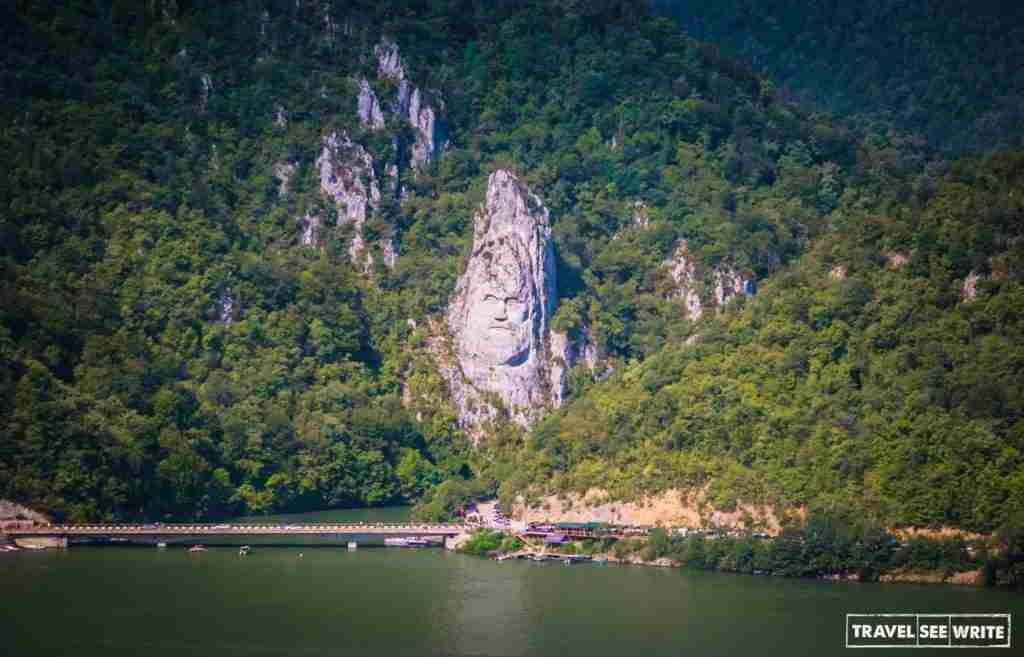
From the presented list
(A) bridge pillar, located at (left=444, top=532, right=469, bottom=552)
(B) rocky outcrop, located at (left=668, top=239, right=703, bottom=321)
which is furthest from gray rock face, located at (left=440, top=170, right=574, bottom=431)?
(A) bridge pillar, located at (left=444, top=532, right=469, bottom=552)

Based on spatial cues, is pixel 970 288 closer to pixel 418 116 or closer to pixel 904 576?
pixel 904 576

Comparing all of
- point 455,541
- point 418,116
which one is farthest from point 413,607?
point 418,116

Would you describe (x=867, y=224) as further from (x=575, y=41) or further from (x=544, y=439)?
(x=575, y=41)

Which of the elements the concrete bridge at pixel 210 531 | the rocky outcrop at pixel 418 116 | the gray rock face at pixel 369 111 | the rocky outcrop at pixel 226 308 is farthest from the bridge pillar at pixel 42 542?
the rocky outcrop at pixel 418 116

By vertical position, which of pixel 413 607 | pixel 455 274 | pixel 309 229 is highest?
pixel 309 229

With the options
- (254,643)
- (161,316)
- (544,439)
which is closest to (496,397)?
(544,439)

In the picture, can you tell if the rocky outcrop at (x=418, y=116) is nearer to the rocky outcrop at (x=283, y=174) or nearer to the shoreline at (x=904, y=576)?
the rocky outcrop at (x=283, y=174)
